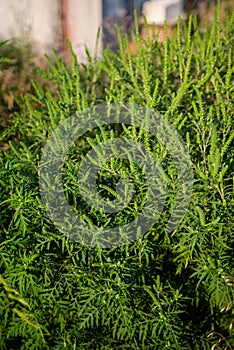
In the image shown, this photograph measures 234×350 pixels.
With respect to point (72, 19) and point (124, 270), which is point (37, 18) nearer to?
point (72, 19)

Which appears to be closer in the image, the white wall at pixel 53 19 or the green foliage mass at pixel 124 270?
the green foliage mass at pixel 124 270

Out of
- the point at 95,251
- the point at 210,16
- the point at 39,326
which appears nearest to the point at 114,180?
the point at 95,251

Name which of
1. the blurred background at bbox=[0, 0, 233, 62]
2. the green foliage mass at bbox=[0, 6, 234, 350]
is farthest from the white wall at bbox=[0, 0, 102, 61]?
→ the green foliage mass at bbox=[0, 6, 234, 350]

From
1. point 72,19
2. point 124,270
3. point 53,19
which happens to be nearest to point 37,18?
point 53,19

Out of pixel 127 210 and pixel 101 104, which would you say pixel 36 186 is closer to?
pixel 127 210

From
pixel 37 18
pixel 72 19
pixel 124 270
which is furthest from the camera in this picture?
pixel 72 19

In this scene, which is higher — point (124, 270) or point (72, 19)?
point (72, 19)

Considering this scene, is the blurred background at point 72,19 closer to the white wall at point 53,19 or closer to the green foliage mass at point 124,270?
the white wall at point 53,19

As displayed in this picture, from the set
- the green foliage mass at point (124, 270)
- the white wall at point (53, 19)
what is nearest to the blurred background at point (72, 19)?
the white wall at point (53, 19)

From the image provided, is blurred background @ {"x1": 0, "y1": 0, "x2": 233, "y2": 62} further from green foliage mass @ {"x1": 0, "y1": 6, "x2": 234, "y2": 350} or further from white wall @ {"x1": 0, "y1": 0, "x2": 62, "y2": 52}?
green foliage mass @ {"x1": 0, "y1": 6, "x2": 234, "y2": 350}

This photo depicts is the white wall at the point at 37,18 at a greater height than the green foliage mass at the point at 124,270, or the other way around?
the white wall at the point at 37,18

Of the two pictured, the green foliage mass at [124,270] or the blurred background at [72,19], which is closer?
the green foliage mass at [124,270]
